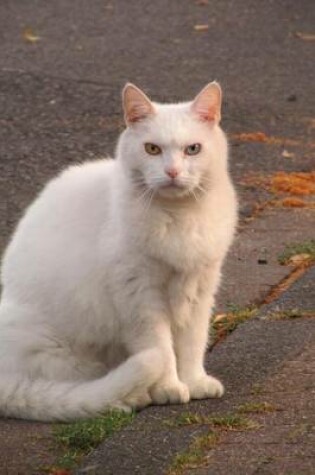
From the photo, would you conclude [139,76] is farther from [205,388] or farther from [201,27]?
[205,388]

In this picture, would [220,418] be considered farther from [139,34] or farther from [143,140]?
[139,34]

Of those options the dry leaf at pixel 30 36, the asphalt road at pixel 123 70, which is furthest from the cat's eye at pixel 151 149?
the dry leaf at pixel 30 36

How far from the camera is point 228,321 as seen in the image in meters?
5.88

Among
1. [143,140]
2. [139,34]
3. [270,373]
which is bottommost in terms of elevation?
[139,34]

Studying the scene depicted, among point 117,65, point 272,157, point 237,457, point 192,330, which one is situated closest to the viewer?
point 237,457

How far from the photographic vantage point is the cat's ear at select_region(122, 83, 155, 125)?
16.3 feet

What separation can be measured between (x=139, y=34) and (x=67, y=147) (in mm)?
3153

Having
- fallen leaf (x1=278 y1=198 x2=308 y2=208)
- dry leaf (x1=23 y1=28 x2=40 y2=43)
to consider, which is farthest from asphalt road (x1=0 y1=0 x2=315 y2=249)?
fallen leaf (x1=278 y1=198 x2=308 y2=208)

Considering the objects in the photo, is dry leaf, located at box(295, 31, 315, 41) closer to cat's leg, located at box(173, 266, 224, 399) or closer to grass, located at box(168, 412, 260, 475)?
cat's leg, located at box(173, 266, 224, 399)

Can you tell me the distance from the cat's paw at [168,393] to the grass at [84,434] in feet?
0.70

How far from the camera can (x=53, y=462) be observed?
14.7 feet

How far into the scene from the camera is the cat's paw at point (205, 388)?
16.3 ft

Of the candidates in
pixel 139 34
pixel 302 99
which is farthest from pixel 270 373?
pixel 139 34

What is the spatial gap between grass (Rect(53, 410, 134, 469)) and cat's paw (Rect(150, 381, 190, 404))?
21 centimetres
